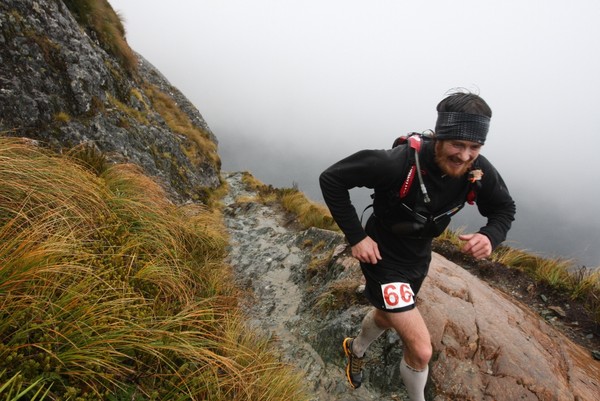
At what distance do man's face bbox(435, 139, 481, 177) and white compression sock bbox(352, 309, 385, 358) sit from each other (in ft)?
5.52

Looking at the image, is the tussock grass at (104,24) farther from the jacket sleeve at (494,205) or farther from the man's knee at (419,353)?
the man's knee at (419,353)

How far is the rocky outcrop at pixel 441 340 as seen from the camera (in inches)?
146

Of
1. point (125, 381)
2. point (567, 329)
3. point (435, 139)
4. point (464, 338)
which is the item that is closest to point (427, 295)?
point (464, 338)

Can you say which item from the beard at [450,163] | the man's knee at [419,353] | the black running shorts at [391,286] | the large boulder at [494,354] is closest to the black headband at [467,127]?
the beard at [450,163]

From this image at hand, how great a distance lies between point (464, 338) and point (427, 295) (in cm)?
68

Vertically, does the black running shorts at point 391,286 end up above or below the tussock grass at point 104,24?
below

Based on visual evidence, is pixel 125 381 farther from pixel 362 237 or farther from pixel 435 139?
pixel 435 139

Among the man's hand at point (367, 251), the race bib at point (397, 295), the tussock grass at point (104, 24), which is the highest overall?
the tussock grass at point (104, 24)

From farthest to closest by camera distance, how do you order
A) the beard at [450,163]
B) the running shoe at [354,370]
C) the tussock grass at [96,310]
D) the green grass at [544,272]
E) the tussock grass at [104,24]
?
the tussock grass at [104,24] < the green grass at [544,272] < the running shoe at [354,370] < the beard at [450,163] < the tussock grass at [96,310]

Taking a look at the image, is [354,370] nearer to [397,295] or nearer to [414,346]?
[414,346]

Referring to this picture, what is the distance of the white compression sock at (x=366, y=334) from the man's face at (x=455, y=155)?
1682 mm

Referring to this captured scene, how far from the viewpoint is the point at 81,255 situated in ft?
9.43

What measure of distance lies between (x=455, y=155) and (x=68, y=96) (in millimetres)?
8197

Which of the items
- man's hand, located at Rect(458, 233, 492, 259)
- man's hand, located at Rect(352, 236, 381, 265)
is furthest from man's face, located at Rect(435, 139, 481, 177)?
man's hand, located at Rect(352, 236, 381, 265)
